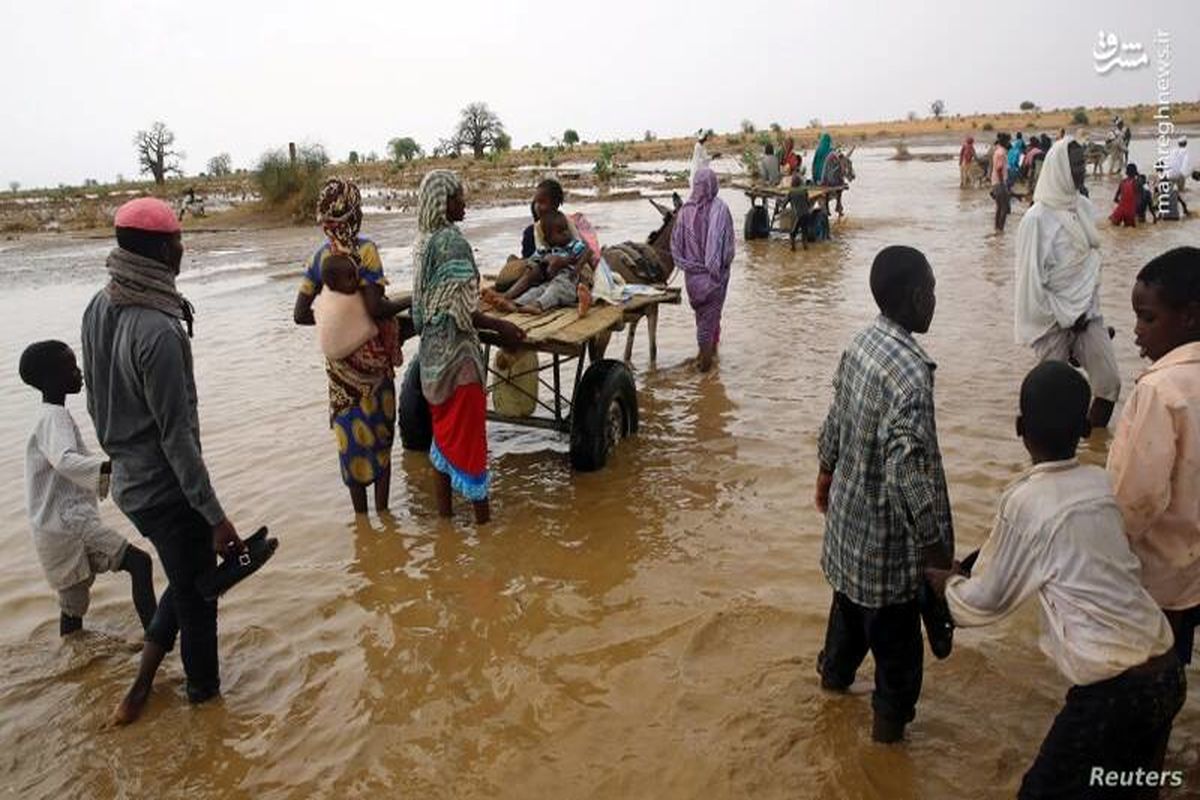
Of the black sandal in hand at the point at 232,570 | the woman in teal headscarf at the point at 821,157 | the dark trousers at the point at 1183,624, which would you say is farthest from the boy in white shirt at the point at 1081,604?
the woman in teal headscarf at the point at 821,157

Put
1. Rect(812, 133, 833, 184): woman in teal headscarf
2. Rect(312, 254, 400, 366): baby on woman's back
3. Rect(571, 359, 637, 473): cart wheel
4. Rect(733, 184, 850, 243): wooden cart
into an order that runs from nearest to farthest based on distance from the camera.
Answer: Rect(312, 254, 400, 366): baby on woman's back, Rect(571, 359, 637, 473): cart wheel, Rect(733, 184, 850, 243): wooden cart, Rect(812, 133, 833, 184): woman in teal headscarf

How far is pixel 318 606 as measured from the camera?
14.5 ft

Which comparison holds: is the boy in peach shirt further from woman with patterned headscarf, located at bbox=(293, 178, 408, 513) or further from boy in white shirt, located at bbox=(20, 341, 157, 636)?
boy in white shirt, located at bbox=(20, 341, 157, 636)

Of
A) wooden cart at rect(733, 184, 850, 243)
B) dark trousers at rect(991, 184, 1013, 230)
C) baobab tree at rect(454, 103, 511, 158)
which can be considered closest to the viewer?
dark trousers at rect(991, 184, 1013, 230)

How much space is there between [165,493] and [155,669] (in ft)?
2.69

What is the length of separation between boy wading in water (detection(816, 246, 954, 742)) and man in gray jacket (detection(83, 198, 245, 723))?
2.26m

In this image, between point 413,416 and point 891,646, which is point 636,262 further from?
point 891,646

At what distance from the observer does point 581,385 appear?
5.71 meters

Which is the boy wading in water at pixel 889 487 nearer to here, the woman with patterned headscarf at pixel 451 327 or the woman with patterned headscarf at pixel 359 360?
the woman with patterned headscarf at pixel 451 327

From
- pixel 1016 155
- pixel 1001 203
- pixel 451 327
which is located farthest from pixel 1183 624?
pixel 1016 155

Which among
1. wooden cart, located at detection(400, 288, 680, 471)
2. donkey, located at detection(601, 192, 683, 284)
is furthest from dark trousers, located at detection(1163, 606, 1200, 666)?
donkey, located at detection(601, 192, 683, 284)

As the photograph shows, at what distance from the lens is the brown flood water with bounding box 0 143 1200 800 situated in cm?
312

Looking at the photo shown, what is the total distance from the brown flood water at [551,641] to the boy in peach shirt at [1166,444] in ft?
2.44

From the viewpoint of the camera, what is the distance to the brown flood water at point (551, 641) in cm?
312
